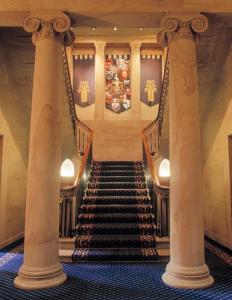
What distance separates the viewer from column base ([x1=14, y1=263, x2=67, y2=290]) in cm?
385

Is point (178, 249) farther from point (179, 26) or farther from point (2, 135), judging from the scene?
point (2, 135)

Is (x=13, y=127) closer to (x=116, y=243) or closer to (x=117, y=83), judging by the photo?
(x=116, y=243)

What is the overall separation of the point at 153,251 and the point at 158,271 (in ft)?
2.44

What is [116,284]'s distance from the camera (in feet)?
13.2

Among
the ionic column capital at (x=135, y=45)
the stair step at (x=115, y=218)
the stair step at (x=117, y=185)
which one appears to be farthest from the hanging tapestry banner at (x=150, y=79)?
the stair step at (x=115, y=218)

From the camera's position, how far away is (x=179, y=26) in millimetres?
4398

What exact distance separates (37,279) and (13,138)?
383 centimetres

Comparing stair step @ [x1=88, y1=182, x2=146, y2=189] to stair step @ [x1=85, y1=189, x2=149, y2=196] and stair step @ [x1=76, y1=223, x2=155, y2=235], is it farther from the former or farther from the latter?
stair step @ [x1=76, y1=223, x2=155, y2=235]

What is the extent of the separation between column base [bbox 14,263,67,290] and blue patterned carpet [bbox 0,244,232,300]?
3.5 inches

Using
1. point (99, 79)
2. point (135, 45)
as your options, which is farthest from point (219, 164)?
point (135, 45)

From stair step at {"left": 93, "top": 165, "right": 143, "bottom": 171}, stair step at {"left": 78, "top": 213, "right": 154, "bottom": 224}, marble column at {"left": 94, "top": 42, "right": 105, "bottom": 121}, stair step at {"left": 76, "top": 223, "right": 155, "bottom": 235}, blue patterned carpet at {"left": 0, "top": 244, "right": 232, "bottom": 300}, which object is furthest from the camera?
marble column at {"left": 94, "top": 42, "right": 105, "bottom": 121}

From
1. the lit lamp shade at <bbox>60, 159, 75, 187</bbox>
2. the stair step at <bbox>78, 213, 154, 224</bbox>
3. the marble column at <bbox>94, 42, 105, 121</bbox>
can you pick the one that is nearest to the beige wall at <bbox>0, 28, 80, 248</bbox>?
the lit lamp shade at <bbox>60, 159, 75, 187</bbox>

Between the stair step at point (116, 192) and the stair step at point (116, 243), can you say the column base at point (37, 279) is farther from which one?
the stair step at point (116, 192)

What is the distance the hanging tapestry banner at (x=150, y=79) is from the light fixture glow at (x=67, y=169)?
3963mm
